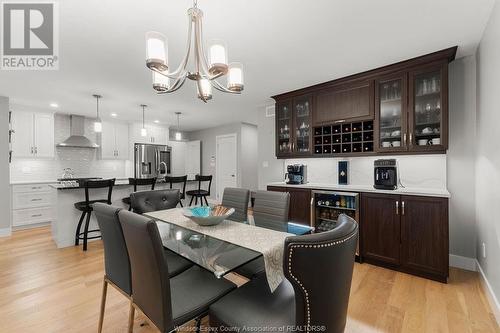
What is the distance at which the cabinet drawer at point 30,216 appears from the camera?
4.36m

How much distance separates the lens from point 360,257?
2.92 meters

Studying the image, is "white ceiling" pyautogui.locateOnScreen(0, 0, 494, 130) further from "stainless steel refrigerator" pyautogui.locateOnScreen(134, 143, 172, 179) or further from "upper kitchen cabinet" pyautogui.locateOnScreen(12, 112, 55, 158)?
"stainless steel refrigerator" pyautogui.locateOnScreen(134, 143, 172, 179)

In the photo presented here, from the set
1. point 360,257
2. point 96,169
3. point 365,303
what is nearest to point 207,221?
point 365,303

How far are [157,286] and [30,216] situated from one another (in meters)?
5.11

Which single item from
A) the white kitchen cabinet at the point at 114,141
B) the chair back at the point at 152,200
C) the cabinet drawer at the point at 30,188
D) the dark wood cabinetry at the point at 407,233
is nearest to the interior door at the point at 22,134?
the cabinet drawer at the point at 30,188

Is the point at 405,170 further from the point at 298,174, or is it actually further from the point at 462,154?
the point at 298,174

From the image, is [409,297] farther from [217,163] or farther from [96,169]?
[96,169]

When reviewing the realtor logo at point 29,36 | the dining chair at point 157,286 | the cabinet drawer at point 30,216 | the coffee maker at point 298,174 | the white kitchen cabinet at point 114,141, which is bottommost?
the cabinet drawer at point 30,216

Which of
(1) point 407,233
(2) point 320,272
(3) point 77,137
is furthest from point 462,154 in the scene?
(3) point 77,137

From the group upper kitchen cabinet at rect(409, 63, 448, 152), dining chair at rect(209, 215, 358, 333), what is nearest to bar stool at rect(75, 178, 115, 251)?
dining chair at rect(209, 215, 358, 333)

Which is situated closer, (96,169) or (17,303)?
(17,303)

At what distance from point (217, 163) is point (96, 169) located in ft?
10.3

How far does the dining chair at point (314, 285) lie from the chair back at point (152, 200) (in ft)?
5.46

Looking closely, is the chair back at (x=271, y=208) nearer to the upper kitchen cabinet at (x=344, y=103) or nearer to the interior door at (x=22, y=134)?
the upper kitchen cabinet at (x=344, y=103)
